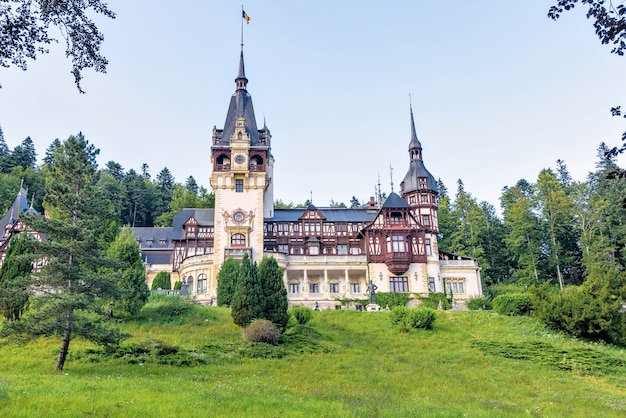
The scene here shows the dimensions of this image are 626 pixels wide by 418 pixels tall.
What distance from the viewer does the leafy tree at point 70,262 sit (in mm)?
18750

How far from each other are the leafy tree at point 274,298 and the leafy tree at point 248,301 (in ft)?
1.13

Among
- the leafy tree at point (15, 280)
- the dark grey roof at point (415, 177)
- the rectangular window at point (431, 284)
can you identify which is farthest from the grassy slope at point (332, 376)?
the dark grey roof at point (415, 177)

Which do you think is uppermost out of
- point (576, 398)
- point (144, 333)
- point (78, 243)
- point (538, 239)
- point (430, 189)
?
point (430, 189)

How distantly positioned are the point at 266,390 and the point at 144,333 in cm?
1463

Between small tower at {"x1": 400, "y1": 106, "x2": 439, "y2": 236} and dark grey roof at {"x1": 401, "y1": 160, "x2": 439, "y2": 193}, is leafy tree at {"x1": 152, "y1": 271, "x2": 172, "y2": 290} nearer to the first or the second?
small tower at {"x1": 400, "y1": 106, "x2": 439, "y2": 236}

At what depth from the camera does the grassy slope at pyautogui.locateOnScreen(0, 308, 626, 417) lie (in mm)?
13703

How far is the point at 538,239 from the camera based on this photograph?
2458 inches

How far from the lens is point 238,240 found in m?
51.9

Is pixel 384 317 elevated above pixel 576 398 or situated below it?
above

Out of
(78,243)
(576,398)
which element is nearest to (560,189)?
(576,398)

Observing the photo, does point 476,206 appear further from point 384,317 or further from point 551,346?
point 551,346

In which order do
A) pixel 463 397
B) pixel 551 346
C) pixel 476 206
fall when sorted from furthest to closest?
pixel 476 206 < pixel 551 346 < pixel 463 397

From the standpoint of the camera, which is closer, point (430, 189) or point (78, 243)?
point (78, 243)

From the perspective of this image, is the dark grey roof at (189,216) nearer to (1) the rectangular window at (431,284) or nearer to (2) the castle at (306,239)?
(2) the castle at (306,239)
